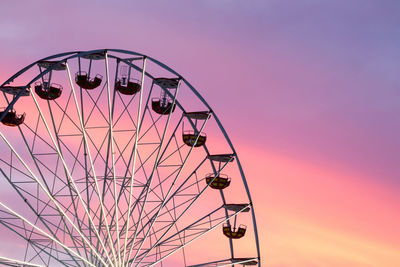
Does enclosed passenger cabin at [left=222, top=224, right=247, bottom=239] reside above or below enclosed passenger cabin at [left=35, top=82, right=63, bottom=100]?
below

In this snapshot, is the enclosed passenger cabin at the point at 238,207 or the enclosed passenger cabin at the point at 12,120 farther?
the enclosed passenger cabin at the point at 238,207

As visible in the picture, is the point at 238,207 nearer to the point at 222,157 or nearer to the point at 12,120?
the point at 222,157

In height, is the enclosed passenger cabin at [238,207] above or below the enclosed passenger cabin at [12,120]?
below

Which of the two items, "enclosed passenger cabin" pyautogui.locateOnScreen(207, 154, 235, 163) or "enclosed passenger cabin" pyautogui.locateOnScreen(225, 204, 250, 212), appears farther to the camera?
"enclosed passenger cabin" pyautogui.locateOnScreen(225, 204, 250, 212)

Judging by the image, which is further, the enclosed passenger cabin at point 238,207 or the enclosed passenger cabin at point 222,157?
the enclosed passenger cabin at point 238,207

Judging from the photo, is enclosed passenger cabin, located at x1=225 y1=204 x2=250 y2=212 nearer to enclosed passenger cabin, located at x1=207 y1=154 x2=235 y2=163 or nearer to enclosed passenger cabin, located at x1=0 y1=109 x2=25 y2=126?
enclosed passenger cabin, located at x1=207 y1=154 x2=235 y2=163

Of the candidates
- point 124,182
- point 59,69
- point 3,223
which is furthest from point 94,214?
point 59,69

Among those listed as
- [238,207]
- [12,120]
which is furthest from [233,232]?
[12,120]

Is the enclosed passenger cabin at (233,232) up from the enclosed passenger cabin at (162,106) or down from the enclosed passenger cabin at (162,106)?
down

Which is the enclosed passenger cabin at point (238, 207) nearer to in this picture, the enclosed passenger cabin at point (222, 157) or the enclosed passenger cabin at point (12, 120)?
the enclosed passenger cabin at point (222, 157)

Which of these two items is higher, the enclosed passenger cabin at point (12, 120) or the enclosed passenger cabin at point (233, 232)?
the enclosed passenger cabin at point (12, 120)

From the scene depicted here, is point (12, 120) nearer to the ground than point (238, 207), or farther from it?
farther from it

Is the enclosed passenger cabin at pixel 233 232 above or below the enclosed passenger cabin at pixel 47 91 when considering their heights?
below

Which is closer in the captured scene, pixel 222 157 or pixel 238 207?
pixel 222 157
